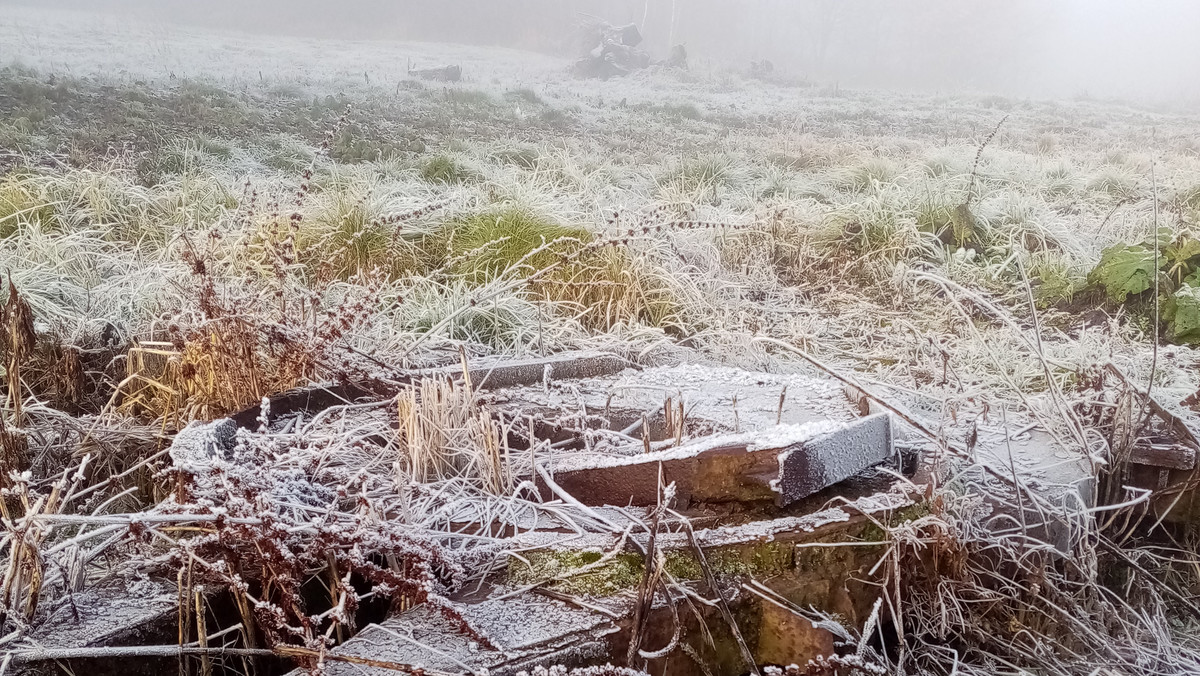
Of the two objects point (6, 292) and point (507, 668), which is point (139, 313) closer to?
point (6, 292)

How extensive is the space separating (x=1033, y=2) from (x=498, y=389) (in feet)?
14.5

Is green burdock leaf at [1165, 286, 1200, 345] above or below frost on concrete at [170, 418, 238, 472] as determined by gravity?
above

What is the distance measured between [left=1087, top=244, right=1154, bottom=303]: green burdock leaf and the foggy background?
4.68 feet

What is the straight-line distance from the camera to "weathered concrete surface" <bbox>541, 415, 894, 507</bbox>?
157cm

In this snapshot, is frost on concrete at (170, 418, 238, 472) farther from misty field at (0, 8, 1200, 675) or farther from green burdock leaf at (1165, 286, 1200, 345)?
green burdock leaf at (1165, 286, 1200, 345)

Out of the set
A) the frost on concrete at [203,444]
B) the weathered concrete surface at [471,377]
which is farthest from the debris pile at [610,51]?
the frost on concrete at [203,444]

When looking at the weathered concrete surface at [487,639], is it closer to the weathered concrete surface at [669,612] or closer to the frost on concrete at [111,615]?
the weathered concrete surface at [669,612]

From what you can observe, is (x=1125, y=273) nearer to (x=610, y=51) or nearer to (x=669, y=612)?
(x=669, y=612)

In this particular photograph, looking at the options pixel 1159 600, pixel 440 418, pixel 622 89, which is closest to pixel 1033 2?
pixel 622 89

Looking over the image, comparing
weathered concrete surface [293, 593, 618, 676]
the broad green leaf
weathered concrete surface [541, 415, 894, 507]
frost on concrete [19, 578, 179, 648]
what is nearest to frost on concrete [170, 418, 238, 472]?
frost on concrete [19, 578, 179, 648]

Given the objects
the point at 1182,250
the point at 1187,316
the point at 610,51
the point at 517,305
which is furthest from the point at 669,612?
the point at 610,51

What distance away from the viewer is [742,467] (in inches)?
62.8

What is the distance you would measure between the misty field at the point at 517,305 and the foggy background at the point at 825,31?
14 cm

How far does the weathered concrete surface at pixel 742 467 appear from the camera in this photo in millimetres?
1572
